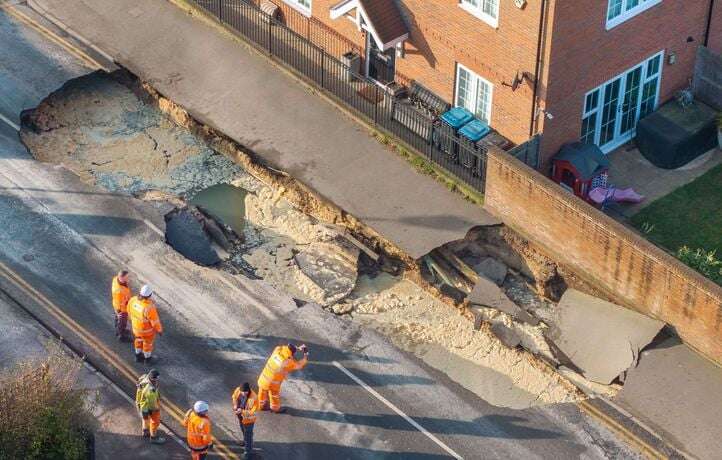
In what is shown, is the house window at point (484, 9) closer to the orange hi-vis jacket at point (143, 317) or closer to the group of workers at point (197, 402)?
the group of workers at point (197, 402)

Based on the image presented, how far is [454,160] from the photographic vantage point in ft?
108

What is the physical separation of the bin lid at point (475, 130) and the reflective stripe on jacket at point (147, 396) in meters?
10.2

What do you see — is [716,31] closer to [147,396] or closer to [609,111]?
[609,111]

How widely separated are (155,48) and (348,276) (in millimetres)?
9606

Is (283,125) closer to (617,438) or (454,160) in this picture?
(454,160)

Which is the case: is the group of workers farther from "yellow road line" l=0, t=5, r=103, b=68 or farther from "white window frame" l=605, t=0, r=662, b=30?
"white window frame" l=605, t=0, r=662, b=30

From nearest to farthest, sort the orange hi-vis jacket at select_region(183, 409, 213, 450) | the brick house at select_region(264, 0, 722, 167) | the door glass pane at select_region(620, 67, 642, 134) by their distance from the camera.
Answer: the orange hi-vis jacket at select_region(183, 409, 213, 450)
the brick house at select_region(264, 0, 722, 167)
the door glass pane at select_region(620, 67, 642, 134)

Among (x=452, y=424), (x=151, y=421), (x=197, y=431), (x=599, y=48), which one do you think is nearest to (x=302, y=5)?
(x=599, y=48)

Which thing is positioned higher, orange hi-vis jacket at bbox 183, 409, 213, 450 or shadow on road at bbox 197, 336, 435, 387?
orange hi-vis jacket at bbox 183, 409, 213, 450

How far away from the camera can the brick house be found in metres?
31.0

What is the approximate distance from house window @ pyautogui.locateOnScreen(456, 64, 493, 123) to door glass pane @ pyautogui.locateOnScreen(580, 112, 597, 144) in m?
2.27

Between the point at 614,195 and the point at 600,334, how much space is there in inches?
176

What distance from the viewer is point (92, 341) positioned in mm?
28859

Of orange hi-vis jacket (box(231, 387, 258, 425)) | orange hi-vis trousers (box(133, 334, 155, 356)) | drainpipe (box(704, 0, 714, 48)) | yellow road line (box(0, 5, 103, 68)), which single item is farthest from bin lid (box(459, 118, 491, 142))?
yellow road line (box(0, 5, 103, 68))
